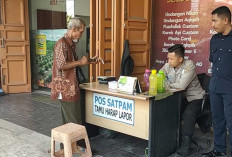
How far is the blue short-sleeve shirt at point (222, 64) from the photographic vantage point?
2805mm

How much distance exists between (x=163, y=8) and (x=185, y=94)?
2.03 meters

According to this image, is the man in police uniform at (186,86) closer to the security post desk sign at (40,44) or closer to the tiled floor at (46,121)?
the tiled floor at (46,121)

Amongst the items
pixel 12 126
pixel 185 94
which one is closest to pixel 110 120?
pixel 185 94

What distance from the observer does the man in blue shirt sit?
9.20 ft

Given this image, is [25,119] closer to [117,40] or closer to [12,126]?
[12,126]

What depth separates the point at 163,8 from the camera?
15.9 ft

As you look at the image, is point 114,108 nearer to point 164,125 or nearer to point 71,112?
point 71,112

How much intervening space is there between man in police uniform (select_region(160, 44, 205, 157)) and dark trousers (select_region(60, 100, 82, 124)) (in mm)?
1119

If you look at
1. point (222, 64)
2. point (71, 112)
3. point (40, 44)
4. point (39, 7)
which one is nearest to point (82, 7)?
point (39, 7)

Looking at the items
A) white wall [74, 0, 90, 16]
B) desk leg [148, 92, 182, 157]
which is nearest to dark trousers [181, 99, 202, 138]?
desk leg [148, 92, 182, 157]

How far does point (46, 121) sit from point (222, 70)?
297cm

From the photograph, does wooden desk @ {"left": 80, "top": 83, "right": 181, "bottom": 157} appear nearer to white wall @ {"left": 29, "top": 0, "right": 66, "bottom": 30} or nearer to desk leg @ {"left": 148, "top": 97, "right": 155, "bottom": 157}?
desk leg @ {"left": 148, "top": 97, "right": 155, "bottom": 157}

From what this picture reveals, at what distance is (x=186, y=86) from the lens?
3.22 metres

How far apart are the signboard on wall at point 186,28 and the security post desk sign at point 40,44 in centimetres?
311
